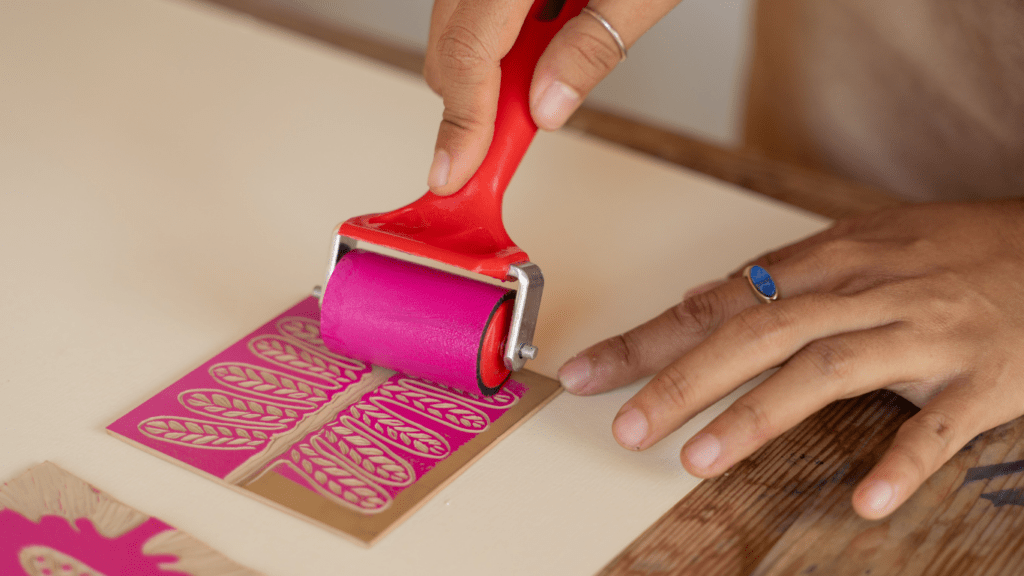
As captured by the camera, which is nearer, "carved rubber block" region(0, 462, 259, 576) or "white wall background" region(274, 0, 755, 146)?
"carved rubber block" region(0, 462, 259, 576)

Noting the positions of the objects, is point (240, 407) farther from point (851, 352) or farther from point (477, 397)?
point (851, 352)

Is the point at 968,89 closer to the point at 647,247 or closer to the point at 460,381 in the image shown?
the point at 647,247

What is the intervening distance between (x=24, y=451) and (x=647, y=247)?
0.68 meters

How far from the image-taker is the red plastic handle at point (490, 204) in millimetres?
750

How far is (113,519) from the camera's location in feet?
2.11

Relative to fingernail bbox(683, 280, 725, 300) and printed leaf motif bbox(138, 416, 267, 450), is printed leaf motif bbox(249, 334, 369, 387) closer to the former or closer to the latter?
printed leaf motif bbox(138, 416, 267, 450)

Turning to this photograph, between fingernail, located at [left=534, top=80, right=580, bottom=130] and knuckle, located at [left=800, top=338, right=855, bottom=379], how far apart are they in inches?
12.2

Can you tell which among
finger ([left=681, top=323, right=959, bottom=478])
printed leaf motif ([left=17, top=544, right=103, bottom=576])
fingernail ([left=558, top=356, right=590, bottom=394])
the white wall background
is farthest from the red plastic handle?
the white wall background

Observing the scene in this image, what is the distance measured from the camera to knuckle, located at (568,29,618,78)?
812mm

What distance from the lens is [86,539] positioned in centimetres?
62

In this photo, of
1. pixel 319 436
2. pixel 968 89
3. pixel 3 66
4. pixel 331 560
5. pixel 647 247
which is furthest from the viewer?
pixel 3 66

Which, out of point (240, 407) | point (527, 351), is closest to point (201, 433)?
point (240, 407)

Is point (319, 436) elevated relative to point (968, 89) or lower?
lower

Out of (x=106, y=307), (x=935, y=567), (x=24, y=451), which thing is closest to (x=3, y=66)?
(x=106, y=307)
